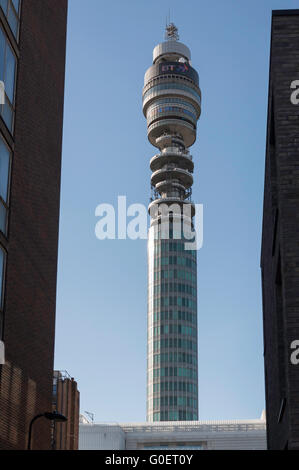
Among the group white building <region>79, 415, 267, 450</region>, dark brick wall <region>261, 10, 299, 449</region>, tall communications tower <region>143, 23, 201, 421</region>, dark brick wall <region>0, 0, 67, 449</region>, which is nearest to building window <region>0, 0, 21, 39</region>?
dark brick wall <region>0, 0, 67, 449</region>

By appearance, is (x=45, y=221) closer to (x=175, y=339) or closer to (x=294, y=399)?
(x=294, y=399)

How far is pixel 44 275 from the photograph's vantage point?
112 feet

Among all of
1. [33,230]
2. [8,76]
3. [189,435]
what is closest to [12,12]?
[8,76]

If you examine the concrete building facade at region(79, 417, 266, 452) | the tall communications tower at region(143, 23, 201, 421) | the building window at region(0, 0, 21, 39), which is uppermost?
the tall communications tower at region(143, 23, 201, 421)

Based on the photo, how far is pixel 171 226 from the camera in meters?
176

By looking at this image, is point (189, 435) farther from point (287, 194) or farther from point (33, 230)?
point (287, 194)

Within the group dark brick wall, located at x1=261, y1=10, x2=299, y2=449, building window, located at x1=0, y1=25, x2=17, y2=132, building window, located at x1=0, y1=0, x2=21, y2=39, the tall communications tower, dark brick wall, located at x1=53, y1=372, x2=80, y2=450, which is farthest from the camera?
the tall communications tower

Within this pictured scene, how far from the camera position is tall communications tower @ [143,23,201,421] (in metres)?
166

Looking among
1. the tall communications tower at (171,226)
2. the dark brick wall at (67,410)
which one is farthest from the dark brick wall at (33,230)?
the tall communications tower at (171,226)

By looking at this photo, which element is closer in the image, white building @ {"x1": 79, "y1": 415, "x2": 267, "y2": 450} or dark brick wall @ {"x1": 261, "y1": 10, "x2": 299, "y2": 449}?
dark brick wall @ {"x1": 261, "y1": 10, "x2": 299, "y2": 449}

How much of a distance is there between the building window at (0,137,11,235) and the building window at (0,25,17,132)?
1.16 meters

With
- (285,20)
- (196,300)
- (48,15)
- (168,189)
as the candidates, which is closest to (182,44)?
(168,189)

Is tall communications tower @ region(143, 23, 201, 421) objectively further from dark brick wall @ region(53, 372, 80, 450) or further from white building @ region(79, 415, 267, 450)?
dark brick wall @ region(53, 372, 80, 450)
